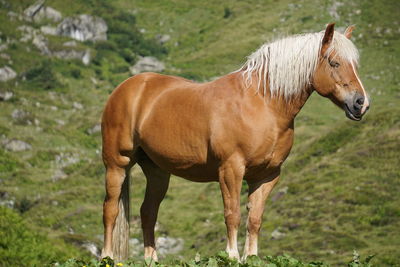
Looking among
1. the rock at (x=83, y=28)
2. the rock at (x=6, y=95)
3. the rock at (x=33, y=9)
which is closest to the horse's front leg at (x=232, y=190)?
the rock at (x=6, y=95)

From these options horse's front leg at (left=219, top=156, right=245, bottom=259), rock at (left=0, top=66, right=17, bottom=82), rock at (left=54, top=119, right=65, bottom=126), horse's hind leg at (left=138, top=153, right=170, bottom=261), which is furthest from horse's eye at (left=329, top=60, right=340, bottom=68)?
rock at (left=0, top=66, right=17, bottom=82)

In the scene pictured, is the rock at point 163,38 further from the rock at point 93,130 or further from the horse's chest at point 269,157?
the horse's chest at point 269,157

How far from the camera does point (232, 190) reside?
7934mm

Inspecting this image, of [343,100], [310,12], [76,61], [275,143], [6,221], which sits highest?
[343,100]

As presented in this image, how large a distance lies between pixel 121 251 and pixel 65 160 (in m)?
55.5

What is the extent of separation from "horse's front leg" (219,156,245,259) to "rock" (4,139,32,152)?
59.1 metres

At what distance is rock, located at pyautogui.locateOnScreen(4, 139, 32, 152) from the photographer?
211 feet

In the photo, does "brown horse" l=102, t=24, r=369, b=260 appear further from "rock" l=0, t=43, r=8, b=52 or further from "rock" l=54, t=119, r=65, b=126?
"rock" l=0, t=43, r=8, b=52

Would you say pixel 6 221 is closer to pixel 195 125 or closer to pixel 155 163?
pixel 155 163

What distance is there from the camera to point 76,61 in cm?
11206

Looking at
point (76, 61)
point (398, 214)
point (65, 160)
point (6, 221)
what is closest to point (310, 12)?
point (76, 61)

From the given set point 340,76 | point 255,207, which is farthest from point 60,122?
point 340,76

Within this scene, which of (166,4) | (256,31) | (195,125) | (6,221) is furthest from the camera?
(166,4)

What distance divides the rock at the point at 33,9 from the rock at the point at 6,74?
31.0 m
